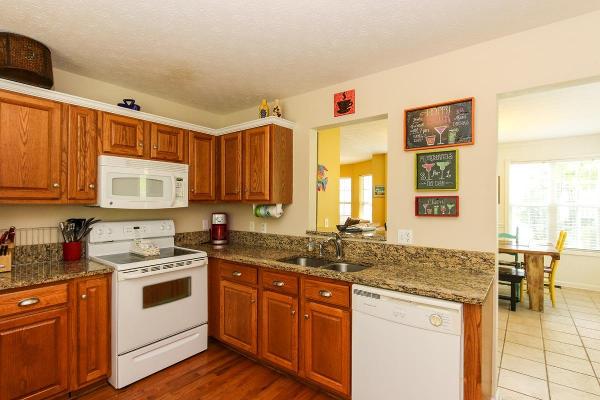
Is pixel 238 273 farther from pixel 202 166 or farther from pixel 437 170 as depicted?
pixel 437 170

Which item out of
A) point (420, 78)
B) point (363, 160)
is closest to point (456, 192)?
point (420, 78)

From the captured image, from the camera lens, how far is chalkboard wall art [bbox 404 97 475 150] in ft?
6.86

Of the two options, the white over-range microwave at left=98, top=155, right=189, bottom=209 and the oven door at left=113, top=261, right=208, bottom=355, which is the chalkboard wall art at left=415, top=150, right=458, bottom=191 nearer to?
the oven door at left=113, top=261, right=208, bottom=355

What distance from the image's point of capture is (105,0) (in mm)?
1647

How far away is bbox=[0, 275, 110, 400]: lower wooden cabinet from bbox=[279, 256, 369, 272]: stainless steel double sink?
4.63ft

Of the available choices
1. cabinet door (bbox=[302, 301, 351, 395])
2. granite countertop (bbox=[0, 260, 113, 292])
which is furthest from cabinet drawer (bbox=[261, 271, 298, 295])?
granite countertop (bbox=[0, 260, 113, 292])

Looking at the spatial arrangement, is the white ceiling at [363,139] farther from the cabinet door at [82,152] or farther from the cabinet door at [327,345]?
the cabinet door at [82,152]

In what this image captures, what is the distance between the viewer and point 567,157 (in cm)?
504

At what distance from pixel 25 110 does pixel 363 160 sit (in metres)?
6.92

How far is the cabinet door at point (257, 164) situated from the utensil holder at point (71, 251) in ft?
4.77

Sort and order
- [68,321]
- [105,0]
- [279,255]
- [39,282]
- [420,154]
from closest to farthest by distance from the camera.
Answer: [105,0]
[39,282]
[68,321]
[420,154]
[279,255]

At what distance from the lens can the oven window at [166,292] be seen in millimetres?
2342

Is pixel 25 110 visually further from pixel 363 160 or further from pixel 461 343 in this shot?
pixel 363 160

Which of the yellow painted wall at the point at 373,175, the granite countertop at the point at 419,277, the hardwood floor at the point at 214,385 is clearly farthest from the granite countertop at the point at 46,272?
the yellow painted wall at the point at 373,175
